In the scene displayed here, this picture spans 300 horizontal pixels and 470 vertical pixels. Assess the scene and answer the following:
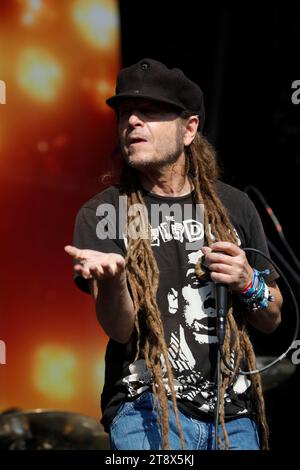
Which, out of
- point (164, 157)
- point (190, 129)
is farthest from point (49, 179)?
point (164, 157)

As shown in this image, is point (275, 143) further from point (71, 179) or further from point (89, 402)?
point (89, 402)

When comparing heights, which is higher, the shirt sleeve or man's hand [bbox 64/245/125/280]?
the shirt sleeve

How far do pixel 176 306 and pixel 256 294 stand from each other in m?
0.28

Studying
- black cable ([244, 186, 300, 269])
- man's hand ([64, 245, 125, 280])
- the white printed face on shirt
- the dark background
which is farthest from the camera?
the dark background

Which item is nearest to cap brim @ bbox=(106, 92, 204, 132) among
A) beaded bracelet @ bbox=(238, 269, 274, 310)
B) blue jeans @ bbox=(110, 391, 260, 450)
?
beaded bracelet @ bbox=(238, 269, 274, 310)

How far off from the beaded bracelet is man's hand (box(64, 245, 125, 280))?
522 mm

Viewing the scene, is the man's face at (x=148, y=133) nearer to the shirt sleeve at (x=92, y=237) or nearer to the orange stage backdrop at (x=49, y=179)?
the shirt sleeve at (x=92, y=237)

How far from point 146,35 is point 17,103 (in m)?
1.15

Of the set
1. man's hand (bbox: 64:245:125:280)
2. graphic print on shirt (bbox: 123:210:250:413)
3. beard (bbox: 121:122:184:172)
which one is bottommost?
graphic print on shirt (bbox: 123:210:250:413)

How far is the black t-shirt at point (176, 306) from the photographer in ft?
8.22

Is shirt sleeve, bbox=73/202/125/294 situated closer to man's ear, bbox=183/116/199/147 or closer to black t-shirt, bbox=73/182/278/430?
black t-shirt, bbox=73/182/278/430

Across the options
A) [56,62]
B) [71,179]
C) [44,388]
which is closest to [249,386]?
[44,388]

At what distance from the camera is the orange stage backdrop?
439 cm


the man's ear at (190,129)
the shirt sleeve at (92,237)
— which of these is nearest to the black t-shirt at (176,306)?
the shirt sleeve at (92,237)
